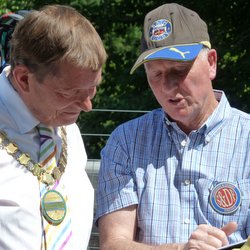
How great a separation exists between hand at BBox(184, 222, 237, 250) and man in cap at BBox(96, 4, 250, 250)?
0.61ft

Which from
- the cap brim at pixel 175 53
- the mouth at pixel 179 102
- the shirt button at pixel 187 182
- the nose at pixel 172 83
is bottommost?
the shirt button at pixel 187 182

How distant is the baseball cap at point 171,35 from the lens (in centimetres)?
338

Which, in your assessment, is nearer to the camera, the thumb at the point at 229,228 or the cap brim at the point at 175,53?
the thumb at the point at 229,228

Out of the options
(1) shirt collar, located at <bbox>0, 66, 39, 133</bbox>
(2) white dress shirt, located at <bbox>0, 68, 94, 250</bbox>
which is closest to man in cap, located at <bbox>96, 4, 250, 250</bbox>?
(2) white dress shirt, located at <bbox>0, 68, 94, 250</bbox>

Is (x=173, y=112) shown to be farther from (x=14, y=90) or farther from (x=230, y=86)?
(x=230, y=86)

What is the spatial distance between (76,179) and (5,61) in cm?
67

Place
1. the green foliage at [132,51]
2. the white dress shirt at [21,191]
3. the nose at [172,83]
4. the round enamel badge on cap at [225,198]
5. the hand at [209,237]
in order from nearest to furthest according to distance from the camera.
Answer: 1. the white dress shirt at [21,191]
2. the hand at [209,237]
3. the round enamel badge on cap at [225,198]
4. the nose at [172,83]
5. the green foliage at [132,51]

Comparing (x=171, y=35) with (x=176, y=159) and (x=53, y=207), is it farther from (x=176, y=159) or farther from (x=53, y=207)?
(x=53, y=207)

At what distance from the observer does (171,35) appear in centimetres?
345

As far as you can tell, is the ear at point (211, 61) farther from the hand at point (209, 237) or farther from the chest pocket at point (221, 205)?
the hand at point (209, 237)

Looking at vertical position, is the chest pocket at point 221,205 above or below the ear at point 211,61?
below

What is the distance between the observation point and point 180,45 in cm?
341

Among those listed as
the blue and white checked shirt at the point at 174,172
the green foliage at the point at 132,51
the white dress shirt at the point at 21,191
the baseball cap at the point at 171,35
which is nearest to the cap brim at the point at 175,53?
the baseball cap at the point at 171,35

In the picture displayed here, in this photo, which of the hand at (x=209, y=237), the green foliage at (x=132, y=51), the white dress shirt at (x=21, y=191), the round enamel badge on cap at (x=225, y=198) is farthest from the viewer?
the green foliage at (x=132, y=51)
